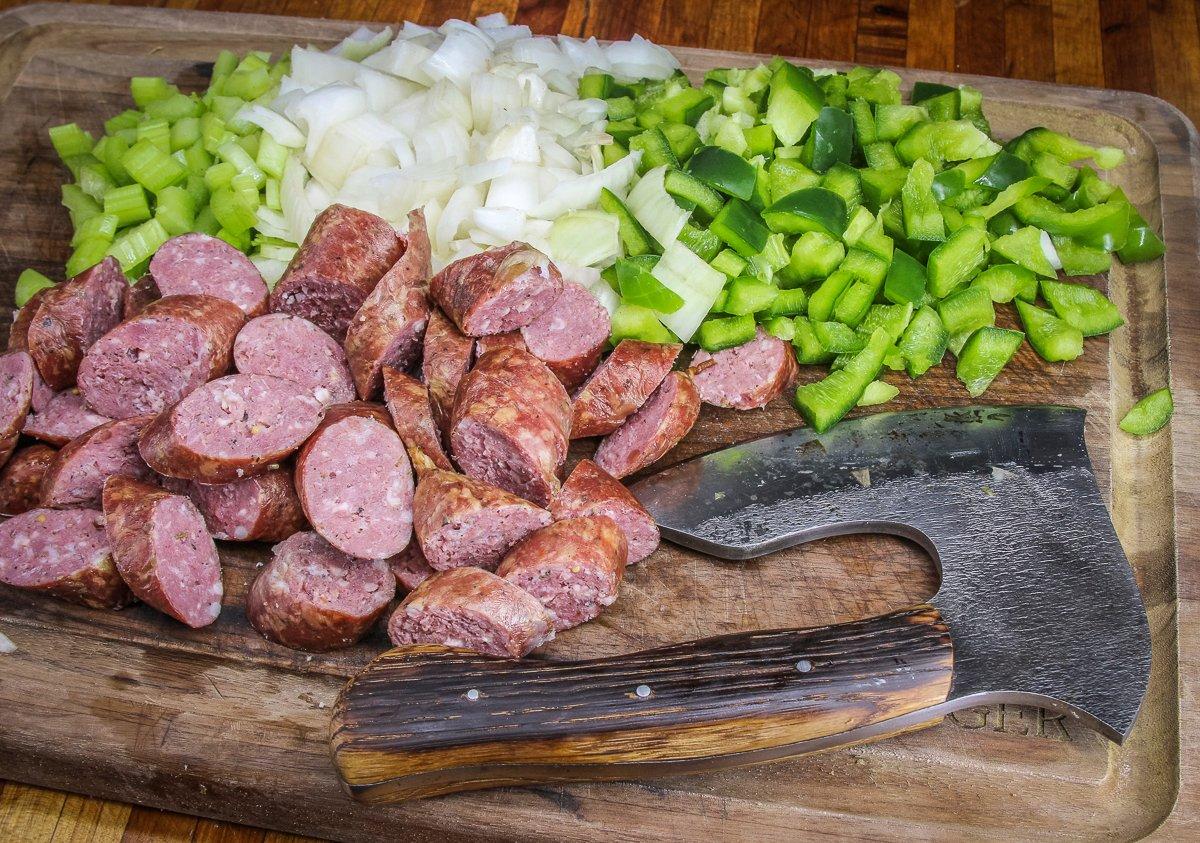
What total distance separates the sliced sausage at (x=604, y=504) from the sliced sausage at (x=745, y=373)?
0.55 metres

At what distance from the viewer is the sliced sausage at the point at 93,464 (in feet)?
9.55

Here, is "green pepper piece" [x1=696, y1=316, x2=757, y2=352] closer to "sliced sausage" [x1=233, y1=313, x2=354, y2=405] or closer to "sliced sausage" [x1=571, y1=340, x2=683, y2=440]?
"sliced sausage" [x1=571, y1=340, x2=683, y2=440]

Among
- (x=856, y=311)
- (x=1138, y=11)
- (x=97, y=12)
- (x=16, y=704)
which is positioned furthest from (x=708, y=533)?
(x=1138, y=11)

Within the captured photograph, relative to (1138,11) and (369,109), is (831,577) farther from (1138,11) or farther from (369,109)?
(1138,11)

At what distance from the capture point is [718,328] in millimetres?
3324

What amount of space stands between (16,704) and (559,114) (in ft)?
8.22

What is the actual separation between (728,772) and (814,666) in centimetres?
35

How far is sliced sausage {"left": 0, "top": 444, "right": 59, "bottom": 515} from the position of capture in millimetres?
3033

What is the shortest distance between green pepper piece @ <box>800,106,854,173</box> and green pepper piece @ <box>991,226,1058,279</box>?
0.60 meters

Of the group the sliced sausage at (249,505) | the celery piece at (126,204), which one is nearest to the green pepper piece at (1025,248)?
the sliced sausage at (249,505)

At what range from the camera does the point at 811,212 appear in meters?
3.31

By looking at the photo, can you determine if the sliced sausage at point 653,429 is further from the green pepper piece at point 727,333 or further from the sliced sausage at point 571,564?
the sliced sausage at point 571,564

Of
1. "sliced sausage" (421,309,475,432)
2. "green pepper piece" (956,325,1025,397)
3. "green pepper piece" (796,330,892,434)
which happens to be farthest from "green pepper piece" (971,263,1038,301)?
"sliced sausage" (421,309,475,432)

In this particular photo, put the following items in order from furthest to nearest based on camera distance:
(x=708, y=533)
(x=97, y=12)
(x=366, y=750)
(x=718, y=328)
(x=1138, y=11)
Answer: (x=1138, y=11), (x=97, y=12), (x=718, y=328), (x=708, y=533), (x=366, y=750)
